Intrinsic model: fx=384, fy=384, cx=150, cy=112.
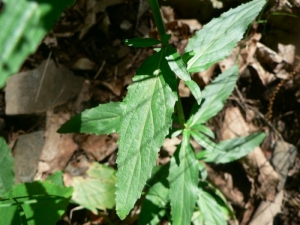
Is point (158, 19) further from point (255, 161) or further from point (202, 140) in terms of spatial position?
point (255, 161)

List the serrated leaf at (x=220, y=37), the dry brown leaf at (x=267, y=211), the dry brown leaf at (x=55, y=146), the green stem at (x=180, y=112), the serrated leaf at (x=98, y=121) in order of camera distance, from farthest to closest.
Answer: the dry brown leaf at (x=55, y=146) → the dry brown leaf at (x=267, y=211) → the serrated leaf at (x=98, y=121) → the green stem at (x=180, y=112) → the serrated leaf at (x=220, y=37)

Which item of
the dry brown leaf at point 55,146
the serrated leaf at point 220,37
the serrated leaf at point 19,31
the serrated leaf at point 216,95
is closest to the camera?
the serrated leaf at point 19,31

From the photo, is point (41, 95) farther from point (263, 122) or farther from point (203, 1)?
point (263, 122)

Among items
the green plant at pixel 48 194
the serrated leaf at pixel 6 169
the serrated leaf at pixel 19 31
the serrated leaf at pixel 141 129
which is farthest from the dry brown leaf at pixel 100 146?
the serrated leaf at pixel 19 31

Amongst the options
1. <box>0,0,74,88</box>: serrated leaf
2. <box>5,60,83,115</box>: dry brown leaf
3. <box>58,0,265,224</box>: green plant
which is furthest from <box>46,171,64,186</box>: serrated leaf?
<box>0,0,74,88</box>: serrated leaf

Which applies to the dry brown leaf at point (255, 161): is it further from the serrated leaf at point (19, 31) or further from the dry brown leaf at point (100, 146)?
the serrated leaf at point (19, 31)

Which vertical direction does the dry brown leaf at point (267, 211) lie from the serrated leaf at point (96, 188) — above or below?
below

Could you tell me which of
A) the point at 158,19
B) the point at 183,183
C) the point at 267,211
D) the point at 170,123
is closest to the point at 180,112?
the point at 183,183
